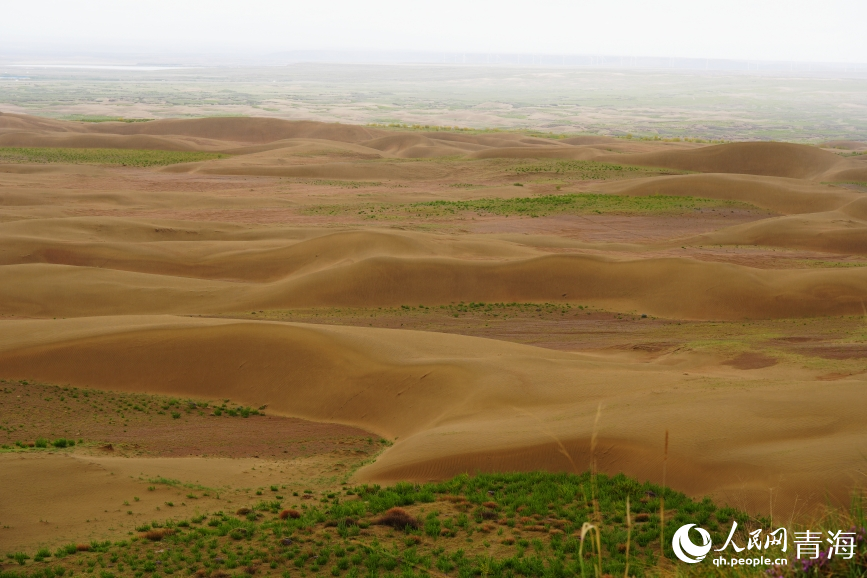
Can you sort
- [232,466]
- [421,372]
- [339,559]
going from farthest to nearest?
[421,372] < [232,466] < [339,559]

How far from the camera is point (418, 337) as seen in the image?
735 inches

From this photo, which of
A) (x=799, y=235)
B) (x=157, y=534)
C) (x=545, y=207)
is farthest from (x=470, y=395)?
(x=545, y=207)

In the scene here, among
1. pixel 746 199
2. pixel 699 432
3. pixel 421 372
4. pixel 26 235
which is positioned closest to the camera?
pixel 699 432

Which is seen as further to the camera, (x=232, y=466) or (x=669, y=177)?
(x=669, y=177)

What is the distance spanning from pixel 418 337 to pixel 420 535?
9.70 m

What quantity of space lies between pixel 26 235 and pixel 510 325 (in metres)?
20.2

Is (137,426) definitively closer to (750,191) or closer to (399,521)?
(399,521)

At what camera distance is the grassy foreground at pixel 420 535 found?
27.1ft

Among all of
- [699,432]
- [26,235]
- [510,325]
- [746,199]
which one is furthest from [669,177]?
[699,432]

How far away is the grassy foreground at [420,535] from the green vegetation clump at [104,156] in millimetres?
53398

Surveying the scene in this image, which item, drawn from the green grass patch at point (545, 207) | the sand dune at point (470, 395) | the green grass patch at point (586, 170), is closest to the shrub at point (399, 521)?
the sand dune at point (470, 395)

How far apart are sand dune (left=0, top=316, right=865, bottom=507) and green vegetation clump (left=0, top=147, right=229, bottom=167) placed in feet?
139

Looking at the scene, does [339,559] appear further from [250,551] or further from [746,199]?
[746,199]

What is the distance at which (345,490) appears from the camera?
11125 mm
